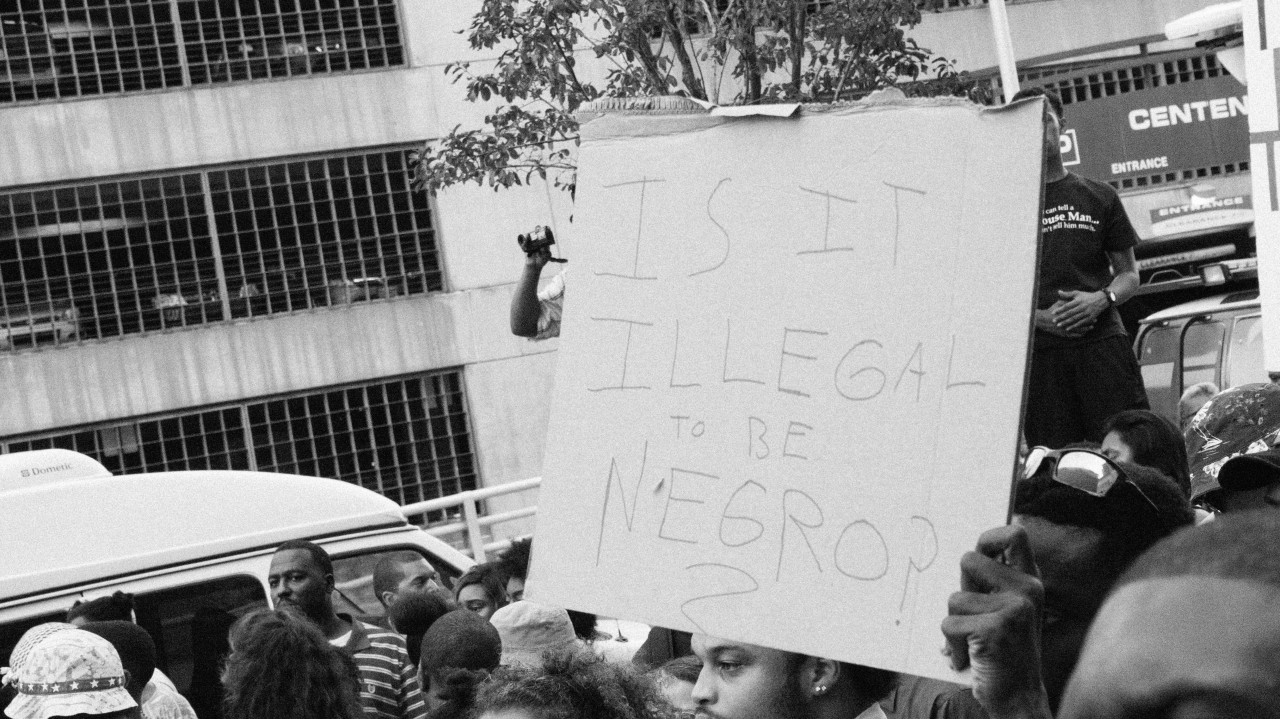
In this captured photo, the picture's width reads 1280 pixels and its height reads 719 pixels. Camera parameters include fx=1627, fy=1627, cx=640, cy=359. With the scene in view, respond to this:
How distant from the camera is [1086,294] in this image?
19.4 ft

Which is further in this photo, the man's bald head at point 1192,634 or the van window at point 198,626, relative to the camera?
the van window at point 198,626

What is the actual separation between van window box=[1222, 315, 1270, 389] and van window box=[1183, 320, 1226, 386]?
6.3 inches

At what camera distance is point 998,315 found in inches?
96.8

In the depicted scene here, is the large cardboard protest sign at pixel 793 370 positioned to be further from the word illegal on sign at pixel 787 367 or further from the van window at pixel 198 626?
the van window at pixel 198 626

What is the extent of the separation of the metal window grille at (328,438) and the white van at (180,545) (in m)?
10.1

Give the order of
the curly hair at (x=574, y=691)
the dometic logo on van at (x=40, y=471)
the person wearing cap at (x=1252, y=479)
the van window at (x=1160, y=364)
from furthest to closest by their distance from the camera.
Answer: the van window at (x=1160, y=364)
the dometic logo on van at (x=40, y=471)
the person wearing cap at (x=1252, y=479)
the curly hair at (x=574, y=691)

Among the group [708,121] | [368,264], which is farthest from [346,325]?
[708,121]

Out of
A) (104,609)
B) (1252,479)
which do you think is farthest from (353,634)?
(1252,479)

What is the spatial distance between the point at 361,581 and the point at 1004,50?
8.22 metres

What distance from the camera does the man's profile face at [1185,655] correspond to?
95cm

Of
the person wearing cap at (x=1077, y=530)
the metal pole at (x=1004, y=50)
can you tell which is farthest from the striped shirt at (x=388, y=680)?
the metal pole at (x=1004, y=50)

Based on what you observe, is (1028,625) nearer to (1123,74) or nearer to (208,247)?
(208,247)

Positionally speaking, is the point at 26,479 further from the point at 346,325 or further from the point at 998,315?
the point at 346,325

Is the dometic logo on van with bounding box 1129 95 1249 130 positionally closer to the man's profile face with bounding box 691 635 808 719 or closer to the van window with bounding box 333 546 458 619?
the van window with bounding box 333 546 458 619
